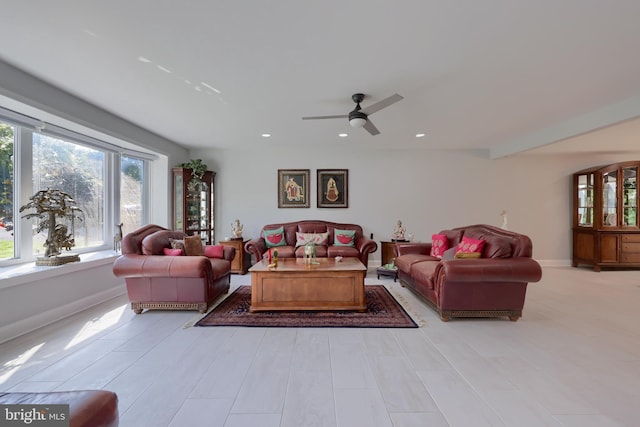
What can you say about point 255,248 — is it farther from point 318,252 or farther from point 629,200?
point 629,200

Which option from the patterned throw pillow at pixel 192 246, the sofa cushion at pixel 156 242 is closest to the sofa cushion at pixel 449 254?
the patterned throw pillow at pixel 192 246

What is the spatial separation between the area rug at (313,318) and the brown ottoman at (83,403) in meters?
1.99

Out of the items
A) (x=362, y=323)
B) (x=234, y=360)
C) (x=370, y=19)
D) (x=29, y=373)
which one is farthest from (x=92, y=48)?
(x=362, y=323)

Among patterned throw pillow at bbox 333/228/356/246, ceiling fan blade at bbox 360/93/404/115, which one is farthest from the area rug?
ceiling fan blade at bbox 360/93/404/115

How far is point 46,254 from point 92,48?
2.36m

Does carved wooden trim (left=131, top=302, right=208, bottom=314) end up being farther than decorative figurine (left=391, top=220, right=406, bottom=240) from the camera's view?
No

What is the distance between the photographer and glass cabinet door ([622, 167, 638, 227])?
222 inches

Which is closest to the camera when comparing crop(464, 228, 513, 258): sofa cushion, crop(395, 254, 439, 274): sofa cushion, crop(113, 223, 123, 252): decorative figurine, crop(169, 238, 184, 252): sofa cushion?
crop(464, 228, 513, 258): sofa cushion

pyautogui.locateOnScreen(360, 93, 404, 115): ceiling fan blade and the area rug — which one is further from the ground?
pyautogui.locateOnScreen(360, 93, 404, 115): ceiling fan blade

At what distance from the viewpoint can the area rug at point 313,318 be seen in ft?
9.70

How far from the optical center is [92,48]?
2309 millimetres

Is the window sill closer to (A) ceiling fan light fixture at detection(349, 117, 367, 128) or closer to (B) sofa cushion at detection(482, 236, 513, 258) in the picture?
(A) ceiling fan light fixture at detection(349, 117, 367, 128)

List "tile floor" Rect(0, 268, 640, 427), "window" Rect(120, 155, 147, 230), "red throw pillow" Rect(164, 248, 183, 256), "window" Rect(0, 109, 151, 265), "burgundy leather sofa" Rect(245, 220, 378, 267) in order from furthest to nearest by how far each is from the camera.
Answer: "burgundy leather sofa" Rect(245, 220, 378, 267)
"window" Rect(120, 155, 147, 230)
"red throw pillow" Rect(164, 248, 183, 256)
"window" Rect(0, 109, 151, 265)
"tile floor" Rect(0, 268, 640, 427)

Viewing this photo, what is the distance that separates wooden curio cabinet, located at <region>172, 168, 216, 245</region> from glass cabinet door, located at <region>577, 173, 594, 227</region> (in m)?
7.81
